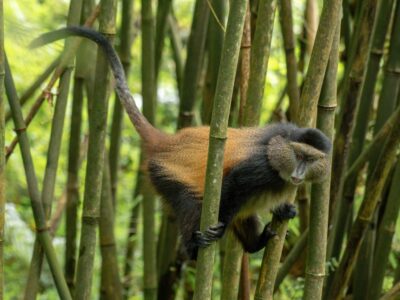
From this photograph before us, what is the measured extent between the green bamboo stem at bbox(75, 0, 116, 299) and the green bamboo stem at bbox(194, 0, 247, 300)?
761 millimetres

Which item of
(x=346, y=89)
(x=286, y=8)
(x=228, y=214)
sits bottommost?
(x=228, y=214)

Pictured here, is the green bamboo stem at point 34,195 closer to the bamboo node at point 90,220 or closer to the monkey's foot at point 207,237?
the bamboo node at point 90,220

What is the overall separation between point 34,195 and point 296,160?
1.25 metres

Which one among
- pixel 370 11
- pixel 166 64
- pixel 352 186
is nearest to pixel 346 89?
pixel 370 11

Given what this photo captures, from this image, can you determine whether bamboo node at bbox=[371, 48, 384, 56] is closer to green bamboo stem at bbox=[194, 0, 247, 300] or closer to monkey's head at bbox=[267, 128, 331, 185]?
monkey's head at bbox=[267, 128, 331, 185]

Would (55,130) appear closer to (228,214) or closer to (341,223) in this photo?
(228,214)

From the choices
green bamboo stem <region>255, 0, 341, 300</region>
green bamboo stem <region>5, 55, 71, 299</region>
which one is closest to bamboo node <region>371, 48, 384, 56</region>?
green bamboo stem <region>255, 0, 341, 300</region>

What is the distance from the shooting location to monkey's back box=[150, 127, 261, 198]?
3627 millimetres

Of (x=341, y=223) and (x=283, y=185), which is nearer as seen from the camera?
(x=283, y=185)

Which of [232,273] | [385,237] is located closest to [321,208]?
[232,273]

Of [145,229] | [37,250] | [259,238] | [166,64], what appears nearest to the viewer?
[37,250]

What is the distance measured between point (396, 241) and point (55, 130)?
9.36 ft

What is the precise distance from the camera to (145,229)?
4.60 m

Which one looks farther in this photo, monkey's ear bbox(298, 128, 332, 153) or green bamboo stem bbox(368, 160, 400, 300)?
green bamboo stem bbox(368, 160, 400, 300)
